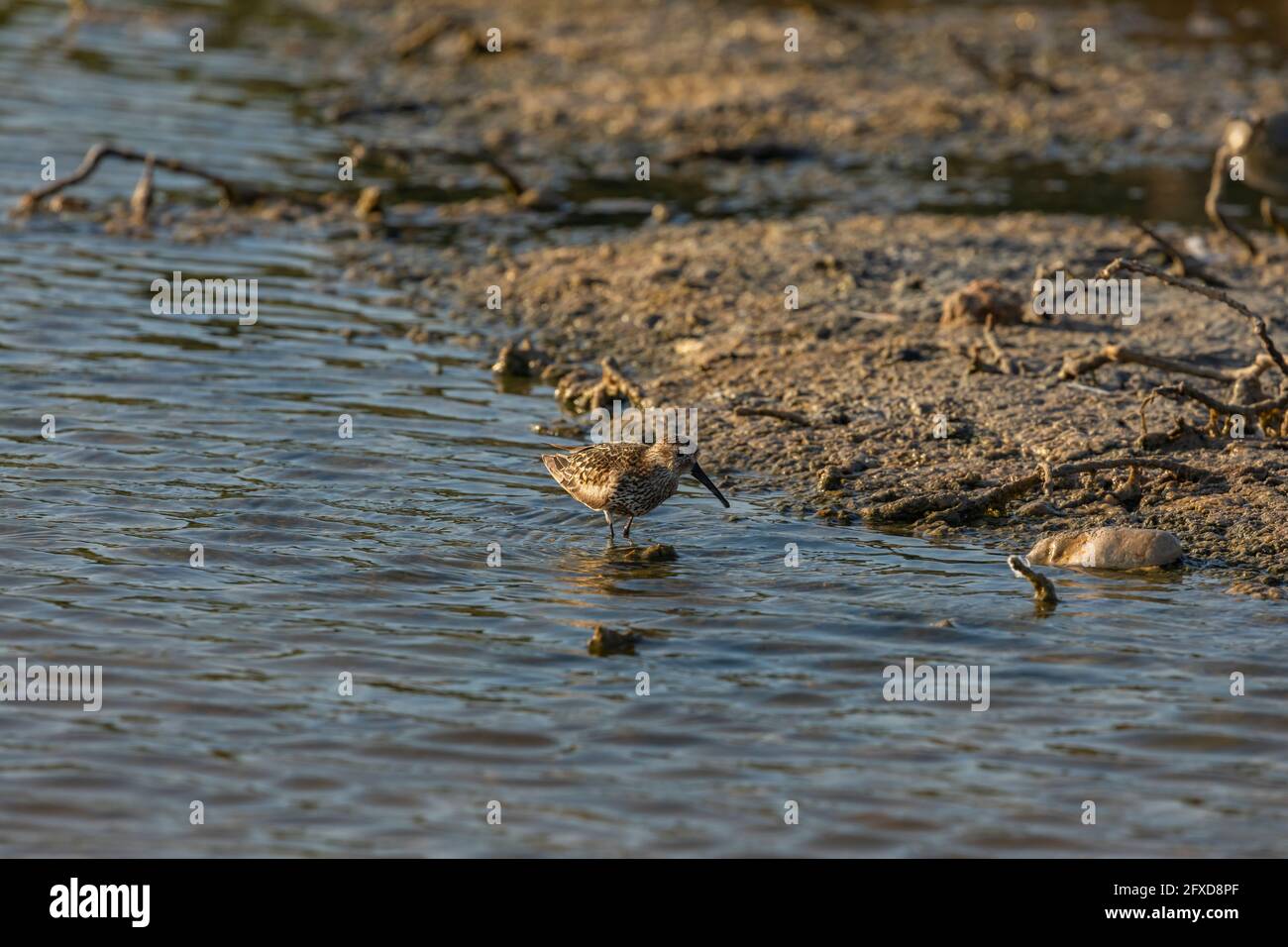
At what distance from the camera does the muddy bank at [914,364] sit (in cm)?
1123

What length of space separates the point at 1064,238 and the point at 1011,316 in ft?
10.8

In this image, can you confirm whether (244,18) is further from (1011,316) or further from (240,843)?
(240,843)

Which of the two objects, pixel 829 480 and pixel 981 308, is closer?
pixel 829 480

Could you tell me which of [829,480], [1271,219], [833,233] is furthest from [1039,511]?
[833,233]

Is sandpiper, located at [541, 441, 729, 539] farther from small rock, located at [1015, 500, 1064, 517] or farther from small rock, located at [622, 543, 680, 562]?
small rock, located at [1015, 500, 1064, 517]

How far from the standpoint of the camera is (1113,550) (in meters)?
10.4

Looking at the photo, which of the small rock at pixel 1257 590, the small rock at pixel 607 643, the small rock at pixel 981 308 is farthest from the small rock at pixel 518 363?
the small rock at pixel 1257 590

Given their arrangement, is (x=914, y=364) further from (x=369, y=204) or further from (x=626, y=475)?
(x=369, y=204)

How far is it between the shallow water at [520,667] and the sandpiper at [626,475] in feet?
1.03

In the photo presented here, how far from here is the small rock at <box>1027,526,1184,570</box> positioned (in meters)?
10.3

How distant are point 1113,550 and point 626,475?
2817mm

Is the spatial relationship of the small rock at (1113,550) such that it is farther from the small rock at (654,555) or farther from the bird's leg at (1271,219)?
the bird's leg at (1271,219)

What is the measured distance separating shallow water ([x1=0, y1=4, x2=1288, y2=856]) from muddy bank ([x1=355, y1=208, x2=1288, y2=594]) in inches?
27.3
